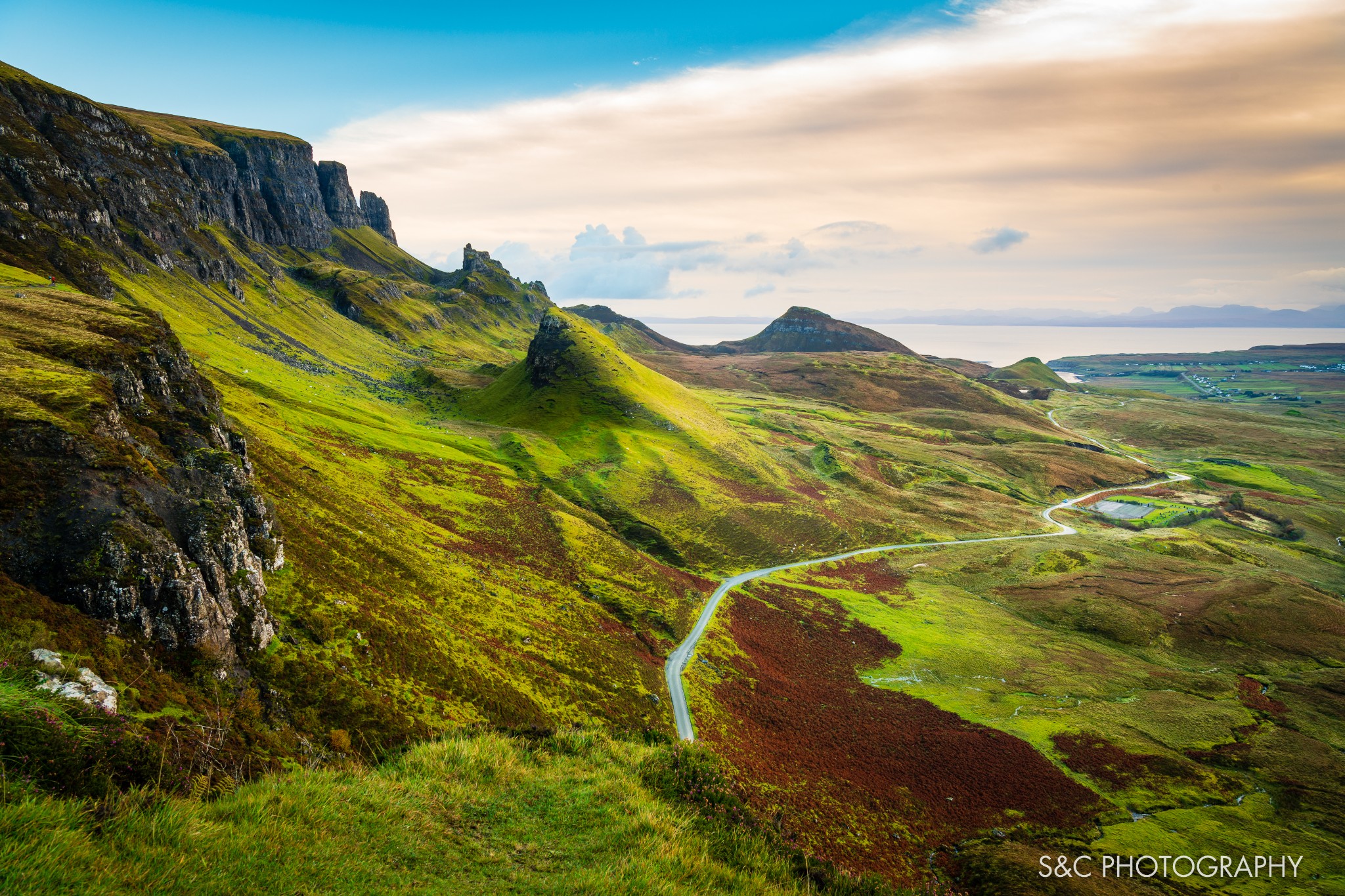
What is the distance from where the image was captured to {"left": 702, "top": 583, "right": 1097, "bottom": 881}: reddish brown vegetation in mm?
42562

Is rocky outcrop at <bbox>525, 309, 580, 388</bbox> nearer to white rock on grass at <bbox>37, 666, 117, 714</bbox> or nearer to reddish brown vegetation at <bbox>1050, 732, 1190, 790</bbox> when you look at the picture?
reddish brown vegetation at <bbox>1050, 732, 1190, 790</bbox>

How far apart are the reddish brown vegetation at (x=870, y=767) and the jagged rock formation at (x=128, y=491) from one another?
108 ft

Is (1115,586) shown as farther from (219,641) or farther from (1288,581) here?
(219,641)

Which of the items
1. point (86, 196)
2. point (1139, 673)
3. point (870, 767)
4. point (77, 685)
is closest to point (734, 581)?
point (870, 767)

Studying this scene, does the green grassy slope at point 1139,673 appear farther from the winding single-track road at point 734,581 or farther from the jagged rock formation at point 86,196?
the jagged rock formation at point 86,196

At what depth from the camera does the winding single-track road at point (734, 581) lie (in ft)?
178

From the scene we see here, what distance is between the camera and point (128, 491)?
26.8 m

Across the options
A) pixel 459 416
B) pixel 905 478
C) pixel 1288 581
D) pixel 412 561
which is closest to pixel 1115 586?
pixel 1288 581

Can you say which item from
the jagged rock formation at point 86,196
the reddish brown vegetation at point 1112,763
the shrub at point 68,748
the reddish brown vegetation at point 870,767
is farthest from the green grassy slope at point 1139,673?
the jagged rock formation at point 86,196

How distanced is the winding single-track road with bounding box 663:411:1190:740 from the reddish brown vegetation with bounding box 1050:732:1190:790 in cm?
3758

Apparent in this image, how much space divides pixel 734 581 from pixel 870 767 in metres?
Answer: 44.3

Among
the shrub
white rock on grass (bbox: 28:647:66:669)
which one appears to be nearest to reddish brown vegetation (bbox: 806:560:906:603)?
white rock on grass (bbox: 28:647:66:669)

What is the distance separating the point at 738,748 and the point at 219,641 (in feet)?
130

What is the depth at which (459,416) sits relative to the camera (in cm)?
15425
